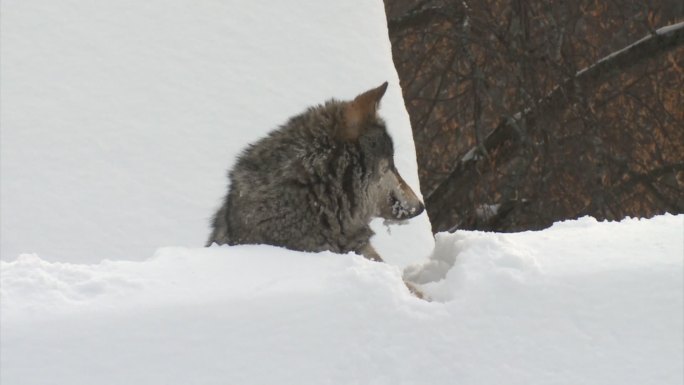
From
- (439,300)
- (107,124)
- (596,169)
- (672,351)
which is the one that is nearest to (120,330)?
(439,300)

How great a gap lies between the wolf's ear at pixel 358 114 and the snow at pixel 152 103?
1784mm

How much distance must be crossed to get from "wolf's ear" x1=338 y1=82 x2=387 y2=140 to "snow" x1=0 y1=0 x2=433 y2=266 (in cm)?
178

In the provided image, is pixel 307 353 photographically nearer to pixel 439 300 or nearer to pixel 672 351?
pixel 439 300

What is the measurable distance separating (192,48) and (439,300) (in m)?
5.28

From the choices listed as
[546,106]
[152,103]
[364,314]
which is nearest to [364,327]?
[364,314]

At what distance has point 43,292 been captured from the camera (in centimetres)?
340

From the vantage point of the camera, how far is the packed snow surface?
3.14 meters

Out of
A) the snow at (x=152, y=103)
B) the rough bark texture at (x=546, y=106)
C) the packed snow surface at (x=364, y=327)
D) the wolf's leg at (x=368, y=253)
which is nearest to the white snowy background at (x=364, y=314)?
the packed snow surface at (x=364, y=327)

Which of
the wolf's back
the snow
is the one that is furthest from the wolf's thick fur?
the snow

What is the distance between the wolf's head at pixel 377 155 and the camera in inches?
195

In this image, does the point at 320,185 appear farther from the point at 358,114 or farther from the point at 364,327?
the point at 364,327

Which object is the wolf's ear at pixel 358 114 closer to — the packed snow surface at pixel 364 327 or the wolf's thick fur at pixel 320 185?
the wolf's thick fur at pixel 320 185

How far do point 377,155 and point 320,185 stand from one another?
30cm

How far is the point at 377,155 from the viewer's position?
5.00 m
